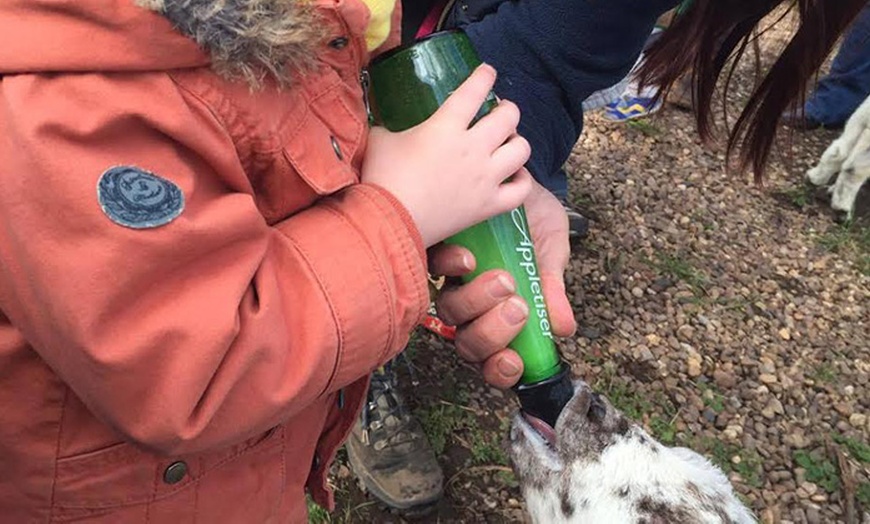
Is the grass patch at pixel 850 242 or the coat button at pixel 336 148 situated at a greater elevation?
the coat button at pixel 336 148

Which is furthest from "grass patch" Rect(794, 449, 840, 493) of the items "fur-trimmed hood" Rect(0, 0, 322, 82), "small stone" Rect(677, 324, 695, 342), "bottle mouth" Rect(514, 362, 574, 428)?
"fur-trimmed hood" Rect(0, 0, 322, 82)

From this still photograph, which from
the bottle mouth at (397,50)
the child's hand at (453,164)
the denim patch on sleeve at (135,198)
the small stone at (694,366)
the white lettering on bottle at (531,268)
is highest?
the denim patch on sleeve at (135,198)

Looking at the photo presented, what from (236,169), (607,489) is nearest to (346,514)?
(607,489)

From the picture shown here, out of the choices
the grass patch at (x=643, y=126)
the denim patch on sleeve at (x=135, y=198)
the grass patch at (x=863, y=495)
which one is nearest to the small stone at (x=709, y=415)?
the grass patch at (x=863, y=495)

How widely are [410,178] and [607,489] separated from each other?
2.58 feet

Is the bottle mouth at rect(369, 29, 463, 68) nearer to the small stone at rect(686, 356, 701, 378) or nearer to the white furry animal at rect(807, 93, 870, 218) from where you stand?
the small stone at rect(686, 356, 701, 378)

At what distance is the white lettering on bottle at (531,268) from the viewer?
1.43 metres

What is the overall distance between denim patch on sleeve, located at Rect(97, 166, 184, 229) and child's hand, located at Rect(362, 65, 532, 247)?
367mm

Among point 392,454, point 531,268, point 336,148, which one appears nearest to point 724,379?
point 392,454

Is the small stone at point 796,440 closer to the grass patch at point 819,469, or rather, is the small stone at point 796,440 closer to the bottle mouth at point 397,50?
the grass patch at point 819,469

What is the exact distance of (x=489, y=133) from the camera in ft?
4.30

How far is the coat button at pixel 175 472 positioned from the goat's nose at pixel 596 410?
0.76 m

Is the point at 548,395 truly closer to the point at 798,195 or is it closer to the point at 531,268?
the point at 531,268

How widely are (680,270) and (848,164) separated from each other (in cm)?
130
